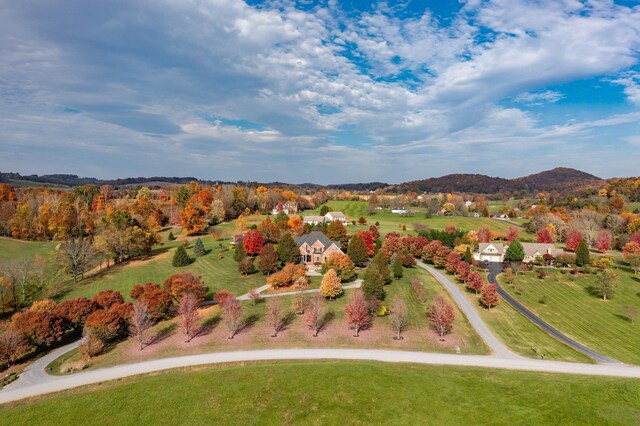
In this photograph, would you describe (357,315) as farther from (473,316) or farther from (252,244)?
(252,244)

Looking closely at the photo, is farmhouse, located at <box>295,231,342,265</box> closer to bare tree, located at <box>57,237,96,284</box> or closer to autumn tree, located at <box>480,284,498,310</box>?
A: autumn tree, located at <box>480,284,498,310</box>

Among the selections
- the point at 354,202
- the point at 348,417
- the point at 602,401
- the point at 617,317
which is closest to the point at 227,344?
the point at 348,417

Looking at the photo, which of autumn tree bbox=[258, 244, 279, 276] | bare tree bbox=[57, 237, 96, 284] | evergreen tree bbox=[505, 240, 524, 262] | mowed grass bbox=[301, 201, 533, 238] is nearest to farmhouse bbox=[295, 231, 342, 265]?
autumn tree bbox=[258, 244, 279, 276]

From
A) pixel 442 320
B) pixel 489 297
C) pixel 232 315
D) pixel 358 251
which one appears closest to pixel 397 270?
pixel 358 251

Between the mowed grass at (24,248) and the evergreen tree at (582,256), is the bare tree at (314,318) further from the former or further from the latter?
the evergreen tree at (582,256)

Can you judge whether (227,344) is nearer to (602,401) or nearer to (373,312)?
(373,312)

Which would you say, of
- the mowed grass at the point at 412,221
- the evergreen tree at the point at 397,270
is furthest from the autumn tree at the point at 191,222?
the evergreen tree at the point at 397,270

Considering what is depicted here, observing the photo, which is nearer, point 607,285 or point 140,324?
point 140,324
